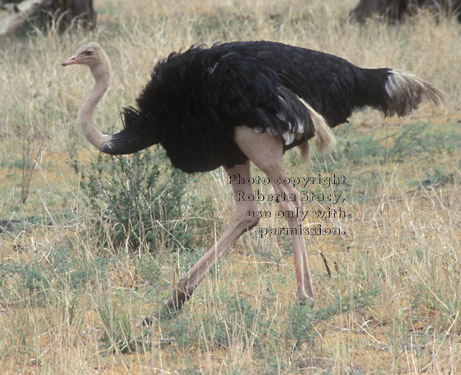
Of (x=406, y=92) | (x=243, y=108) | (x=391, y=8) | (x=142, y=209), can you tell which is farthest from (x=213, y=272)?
(x=391, y=8)

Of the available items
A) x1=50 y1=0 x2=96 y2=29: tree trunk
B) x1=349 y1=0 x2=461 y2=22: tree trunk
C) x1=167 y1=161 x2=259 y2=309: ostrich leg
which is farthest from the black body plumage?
x1=50 y1=0 x2=96 y2=29: tree trunk

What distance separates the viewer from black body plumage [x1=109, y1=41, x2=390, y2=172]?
11.6 ft

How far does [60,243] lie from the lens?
4.49 m

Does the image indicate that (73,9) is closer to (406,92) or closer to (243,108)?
(406,92)

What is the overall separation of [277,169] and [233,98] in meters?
0.41

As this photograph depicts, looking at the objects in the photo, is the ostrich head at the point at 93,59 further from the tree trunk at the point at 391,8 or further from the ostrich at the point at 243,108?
the tree trunk at the point at 391,8

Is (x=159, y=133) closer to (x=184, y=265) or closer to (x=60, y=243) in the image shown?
(x=184, y=265)

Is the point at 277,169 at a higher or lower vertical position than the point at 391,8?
lower

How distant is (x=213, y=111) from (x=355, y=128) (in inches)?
162

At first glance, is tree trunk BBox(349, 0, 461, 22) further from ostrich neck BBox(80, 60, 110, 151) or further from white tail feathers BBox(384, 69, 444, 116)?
ostrich neck BBox(80, 60, 110, 151)

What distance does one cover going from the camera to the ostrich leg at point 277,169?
3.59 m

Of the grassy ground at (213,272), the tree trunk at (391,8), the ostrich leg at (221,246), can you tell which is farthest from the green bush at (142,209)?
the tree trunk at (391,8)

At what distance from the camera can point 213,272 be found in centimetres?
417

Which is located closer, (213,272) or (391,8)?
(213,272)
